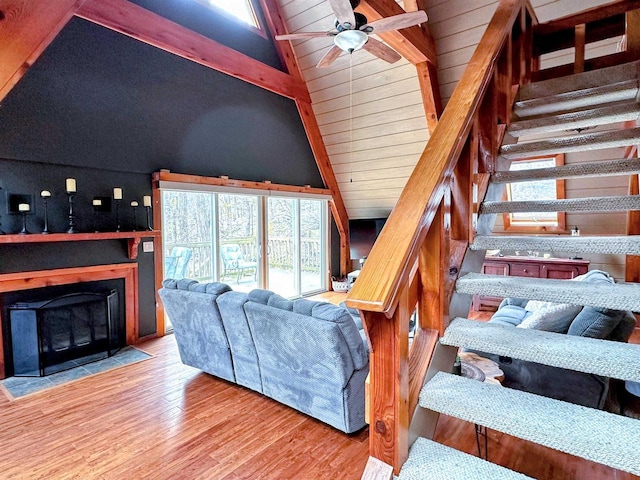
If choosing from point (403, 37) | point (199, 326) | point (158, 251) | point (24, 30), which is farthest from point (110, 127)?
point (403, 37)

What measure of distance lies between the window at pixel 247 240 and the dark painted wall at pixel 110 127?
0.44 m

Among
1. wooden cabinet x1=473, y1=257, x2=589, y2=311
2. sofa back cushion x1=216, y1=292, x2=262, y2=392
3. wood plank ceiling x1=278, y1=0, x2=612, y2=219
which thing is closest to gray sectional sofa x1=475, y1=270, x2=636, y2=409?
sofa back cushion x1=216, y1=292, x2=262, y2=392

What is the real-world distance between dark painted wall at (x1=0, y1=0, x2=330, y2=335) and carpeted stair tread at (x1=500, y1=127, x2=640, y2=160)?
378cm

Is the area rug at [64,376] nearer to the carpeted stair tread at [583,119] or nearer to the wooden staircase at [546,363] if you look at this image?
the wooden staircase at [546,363]

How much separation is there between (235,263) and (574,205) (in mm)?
4652

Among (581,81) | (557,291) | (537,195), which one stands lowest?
(557,291)

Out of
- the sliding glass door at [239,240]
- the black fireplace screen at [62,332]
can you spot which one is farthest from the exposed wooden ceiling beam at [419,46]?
the black fireplace screen at [62,332]

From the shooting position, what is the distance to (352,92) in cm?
510

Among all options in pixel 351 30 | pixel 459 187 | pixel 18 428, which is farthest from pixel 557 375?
pixel 18 428

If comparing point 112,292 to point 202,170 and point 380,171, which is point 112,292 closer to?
point 202,170

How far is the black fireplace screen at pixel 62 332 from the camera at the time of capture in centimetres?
333

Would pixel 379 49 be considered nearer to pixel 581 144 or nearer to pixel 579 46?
pixel 579 46

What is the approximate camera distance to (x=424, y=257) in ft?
4.51

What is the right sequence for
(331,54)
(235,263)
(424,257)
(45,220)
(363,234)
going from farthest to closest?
1. (363,234)
2. (235,263)
3. (45,220)
4. (331,54)
5. (424,257)
